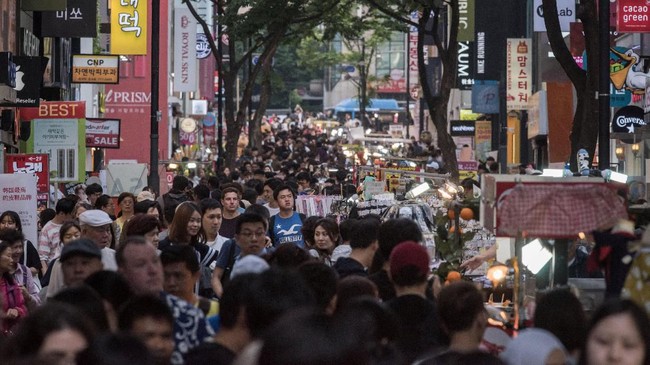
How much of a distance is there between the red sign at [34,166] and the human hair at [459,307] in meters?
15.5

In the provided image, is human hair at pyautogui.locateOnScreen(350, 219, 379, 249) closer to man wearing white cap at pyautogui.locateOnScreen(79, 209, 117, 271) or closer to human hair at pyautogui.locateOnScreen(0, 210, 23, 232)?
man wearing white cap at pyautogui.locateOnScreen(79, 209, 117, 271)

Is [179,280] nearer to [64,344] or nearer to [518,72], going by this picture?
[64,344]

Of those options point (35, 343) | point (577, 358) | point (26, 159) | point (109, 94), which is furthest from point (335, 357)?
point (109, 94)

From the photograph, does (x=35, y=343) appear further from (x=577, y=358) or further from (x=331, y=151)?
(x=331, y=151)

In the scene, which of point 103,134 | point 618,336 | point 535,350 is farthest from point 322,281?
point 103,134

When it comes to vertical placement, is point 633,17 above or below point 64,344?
above

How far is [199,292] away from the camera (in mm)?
13086

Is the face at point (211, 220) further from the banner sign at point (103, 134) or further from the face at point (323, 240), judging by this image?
the banner sign at point (103, 134)

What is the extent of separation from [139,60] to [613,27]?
25998mm

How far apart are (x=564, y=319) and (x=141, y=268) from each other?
2.56 metres

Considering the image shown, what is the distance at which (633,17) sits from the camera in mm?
26234

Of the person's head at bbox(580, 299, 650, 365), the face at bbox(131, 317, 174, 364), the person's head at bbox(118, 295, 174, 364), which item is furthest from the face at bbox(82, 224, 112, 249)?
the person's head at bbox(580, 299, 650, 365)

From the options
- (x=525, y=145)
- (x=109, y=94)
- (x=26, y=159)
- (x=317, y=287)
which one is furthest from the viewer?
(x=109, y=94)

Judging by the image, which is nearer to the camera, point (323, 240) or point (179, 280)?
point (179, 280)
